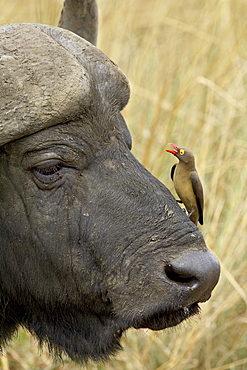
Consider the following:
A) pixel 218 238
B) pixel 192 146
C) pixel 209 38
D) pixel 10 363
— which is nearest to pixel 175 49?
pixel 209 38

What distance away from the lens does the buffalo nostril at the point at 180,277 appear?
2907 mm

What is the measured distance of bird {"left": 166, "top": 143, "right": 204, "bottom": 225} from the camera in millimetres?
3365

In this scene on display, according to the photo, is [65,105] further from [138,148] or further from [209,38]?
[209,38]

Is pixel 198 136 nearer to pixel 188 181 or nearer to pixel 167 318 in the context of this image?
pixel 188 181

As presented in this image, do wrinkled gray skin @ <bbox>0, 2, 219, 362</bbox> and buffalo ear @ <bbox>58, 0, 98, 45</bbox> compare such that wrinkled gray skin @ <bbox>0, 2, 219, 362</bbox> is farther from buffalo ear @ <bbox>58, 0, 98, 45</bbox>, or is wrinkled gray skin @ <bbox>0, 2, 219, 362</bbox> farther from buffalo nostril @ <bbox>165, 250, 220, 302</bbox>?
buffalo ear @ <bbox>58, 0, 98, 45</bbox>

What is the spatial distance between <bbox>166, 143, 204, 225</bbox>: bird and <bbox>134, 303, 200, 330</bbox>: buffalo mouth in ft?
1.70

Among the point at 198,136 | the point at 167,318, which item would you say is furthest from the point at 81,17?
the point at 198,136

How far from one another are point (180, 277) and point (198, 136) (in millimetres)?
4300

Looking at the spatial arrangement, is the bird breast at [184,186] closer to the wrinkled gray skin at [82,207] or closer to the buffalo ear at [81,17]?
the wrinkled gray skin at [82,207]

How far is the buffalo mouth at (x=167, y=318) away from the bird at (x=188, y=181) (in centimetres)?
52

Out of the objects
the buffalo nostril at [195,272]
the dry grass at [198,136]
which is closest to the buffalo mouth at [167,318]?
the buffalo nostril at [195,272]

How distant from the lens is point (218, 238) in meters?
6.33

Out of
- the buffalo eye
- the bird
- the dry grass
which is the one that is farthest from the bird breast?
the dry grass

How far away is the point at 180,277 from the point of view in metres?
2.97
